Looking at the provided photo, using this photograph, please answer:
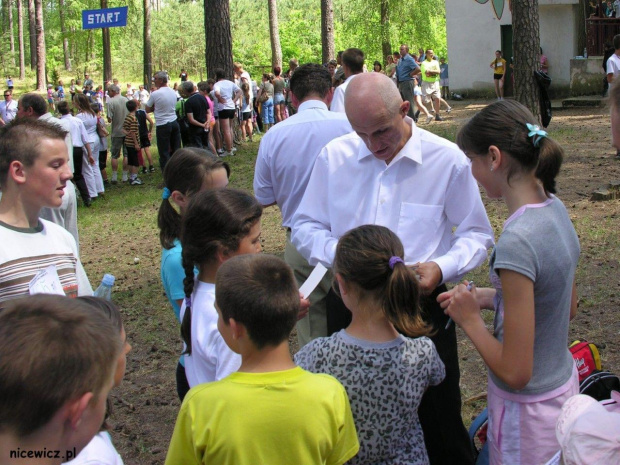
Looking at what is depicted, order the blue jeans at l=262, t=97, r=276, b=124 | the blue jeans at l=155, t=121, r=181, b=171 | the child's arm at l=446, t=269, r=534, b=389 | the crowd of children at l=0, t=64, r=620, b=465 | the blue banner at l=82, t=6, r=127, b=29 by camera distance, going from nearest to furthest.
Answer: the crowd of children at l=0, t=64, r=620, b=465 < the child's arm at l=446, t=269, r=534, b=389 < the blue jeans at l=155, t=121, r=181, b=171 < the blue banner at l=82, t=6, r=127, b=29 < the blue jeans at l=262, t=97, r=276, b=124

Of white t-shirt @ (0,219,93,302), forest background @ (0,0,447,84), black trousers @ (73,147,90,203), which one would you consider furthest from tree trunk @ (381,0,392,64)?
white t-shirt @ (0,219,93,302)

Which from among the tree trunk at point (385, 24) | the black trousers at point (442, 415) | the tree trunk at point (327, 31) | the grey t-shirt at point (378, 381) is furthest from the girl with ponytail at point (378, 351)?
the tree trunk at point (385, 24)

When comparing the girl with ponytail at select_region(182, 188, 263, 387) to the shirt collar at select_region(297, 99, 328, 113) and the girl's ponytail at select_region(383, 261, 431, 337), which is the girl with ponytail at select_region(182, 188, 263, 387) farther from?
the shirt collar at select_region(297, 99, 328, 113)

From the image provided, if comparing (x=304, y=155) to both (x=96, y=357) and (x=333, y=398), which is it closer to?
(x=333, y=398)

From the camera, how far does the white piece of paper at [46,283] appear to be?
2584mm

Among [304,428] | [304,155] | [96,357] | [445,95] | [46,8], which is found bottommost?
[304,428]

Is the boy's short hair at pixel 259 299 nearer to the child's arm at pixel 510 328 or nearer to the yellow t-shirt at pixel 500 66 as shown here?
the child's arm at pixel 510 328

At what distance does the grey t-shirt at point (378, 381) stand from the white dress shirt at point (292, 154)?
2.08 meters

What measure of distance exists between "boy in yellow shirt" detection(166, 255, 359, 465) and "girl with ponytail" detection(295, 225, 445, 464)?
8.8 inches

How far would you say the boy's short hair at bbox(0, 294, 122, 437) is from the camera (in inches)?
57.6

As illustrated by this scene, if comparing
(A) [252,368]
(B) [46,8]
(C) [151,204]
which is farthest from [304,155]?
(B) [46,8]

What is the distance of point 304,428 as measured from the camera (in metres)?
2.14

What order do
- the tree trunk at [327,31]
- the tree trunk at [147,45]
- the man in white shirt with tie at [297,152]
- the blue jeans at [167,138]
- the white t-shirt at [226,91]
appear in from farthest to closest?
the tree trunk at [147,45] < the tree trunk at [327,31] < the white t-shirt at [226,91] < the blue jeans at [167,138] < the man in white shirt with tie at [297,152]

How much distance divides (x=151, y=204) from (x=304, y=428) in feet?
34.9
